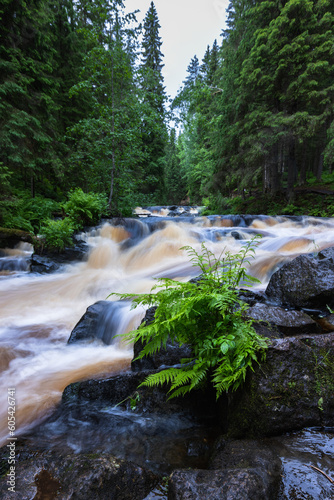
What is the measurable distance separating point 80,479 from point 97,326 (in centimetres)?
288

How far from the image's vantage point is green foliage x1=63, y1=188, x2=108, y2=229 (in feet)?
31.7

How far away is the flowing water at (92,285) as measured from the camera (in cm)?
326

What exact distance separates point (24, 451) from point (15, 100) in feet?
43.6

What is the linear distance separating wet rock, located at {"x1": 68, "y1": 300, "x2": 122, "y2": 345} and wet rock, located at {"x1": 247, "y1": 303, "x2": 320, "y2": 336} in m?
2.44

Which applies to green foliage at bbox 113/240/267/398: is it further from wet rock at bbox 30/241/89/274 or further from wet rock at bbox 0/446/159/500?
wet rock at bbox 30/241/89/274

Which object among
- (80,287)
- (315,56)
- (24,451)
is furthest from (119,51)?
(24,451)

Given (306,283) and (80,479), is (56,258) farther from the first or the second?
(80,479)

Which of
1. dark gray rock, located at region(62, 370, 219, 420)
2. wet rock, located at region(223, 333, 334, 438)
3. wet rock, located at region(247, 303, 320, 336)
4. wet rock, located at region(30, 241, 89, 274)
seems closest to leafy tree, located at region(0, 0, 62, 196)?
wet rock, located at region(30, 241, 89, 274)

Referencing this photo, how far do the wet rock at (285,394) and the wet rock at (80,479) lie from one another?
2.52 ft

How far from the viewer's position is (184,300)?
74.7 inches

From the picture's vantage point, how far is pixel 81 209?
9633 mm

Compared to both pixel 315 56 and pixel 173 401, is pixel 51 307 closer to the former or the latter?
pixel 173 401

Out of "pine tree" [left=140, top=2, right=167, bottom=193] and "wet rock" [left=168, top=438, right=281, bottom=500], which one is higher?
"pine tree" [left=140, top=2, right=167, bottom=193]

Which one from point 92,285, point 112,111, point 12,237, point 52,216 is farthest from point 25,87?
point 92,285
